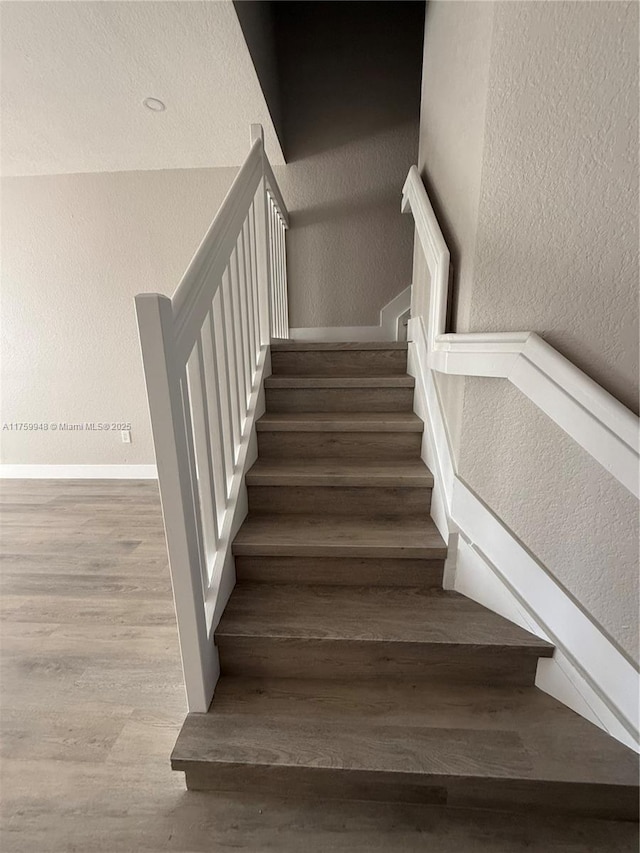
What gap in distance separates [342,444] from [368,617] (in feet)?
2.42

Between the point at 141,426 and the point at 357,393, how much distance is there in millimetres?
2056

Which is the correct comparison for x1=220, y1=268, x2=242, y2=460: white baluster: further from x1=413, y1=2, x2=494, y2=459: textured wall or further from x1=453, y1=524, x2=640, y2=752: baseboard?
x1=453, y1=524, x2=640, y2=752: baseboard

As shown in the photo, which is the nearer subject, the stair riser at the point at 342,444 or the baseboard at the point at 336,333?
the stair riser at the point at 342,444

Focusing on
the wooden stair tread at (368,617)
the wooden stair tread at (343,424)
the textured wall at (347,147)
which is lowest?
the wooden stair tread at (368,617)

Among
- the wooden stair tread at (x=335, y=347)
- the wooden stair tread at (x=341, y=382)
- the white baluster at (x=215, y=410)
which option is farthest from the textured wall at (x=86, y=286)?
the white baluster at (x=215, y=410)

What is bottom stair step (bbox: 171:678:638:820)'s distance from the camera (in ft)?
3.09

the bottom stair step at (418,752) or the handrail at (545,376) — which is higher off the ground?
the handrail at (545,376)

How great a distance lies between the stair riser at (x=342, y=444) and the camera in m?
1.75

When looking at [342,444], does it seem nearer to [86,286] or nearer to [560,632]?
[560,632]

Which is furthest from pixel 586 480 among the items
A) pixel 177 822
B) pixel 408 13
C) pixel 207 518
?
pixel 408 13

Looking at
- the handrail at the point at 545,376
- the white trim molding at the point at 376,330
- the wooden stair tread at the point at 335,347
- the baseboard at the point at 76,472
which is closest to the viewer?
the handrail at the point at 545,376

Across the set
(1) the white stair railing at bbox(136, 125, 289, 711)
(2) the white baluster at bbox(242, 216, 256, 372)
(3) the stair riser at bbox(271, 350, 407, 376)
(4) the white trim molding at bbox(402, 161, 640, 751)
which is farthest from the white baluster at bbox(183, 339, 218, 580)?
(3) the stair riser at bbox(271, 350, 407, 376)

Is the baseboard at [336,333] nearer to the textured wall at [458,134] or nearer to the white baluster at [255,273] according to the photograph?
the white baluster at [255,273]

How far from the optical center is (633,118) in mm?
848
